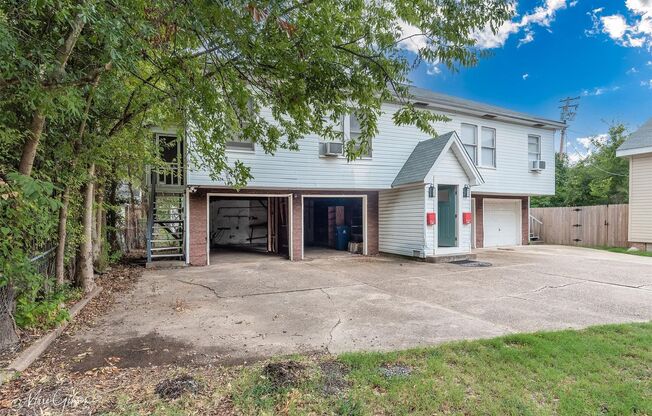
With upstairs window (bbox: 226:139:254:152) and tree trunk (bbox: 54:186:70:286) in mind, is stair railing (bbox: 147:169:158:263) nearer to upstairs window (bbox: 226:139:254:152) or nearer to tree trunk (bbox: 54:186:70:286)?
upstairs window (bbox: 226:139:254:152)

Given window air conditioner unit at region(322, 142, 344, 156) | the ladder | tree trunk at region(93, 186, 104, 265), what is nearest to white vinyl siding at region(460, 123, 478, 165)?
window air conditioner unit at region(322, 142, 344, 156)

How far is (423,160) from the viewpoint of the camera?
11336mm

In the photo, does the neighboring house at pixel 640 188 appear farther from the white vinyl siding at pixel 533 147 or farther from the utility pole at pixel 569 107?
the utility pole at pixel 569 107

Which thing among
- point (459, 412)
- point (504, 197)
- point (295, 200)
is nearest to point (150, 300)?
point (459, 412)

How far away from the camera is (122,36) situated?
116 inches

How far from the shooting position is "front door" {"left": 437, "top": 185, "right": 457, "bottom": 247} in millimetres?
11570

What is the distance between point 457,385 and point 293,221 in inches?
348

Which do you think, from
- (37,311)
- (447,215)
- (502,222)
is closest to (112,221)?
(37,311)

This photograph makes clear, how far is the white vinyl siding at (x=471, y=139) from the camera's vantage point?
43.6 feet

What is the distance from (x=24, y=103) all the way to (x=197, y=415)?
140 inches

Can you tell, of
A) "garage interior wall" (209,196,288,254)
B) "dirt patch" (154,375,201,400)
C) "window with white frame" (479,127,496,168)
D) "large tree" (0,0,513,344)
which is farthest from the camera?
"garage interior wall" (209,196,288,254)

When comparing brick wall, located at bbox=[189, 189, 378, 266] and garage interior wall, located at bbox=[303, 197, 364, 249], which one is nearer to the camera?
brick wall, located at bbox=[189, 189, 378, 266]

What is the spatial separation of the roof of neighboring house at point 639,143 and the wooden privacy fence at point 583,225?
90.0 inches

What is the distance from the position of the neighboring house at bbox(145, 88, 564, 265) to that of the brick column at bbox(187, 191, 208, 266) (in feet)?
0.09
